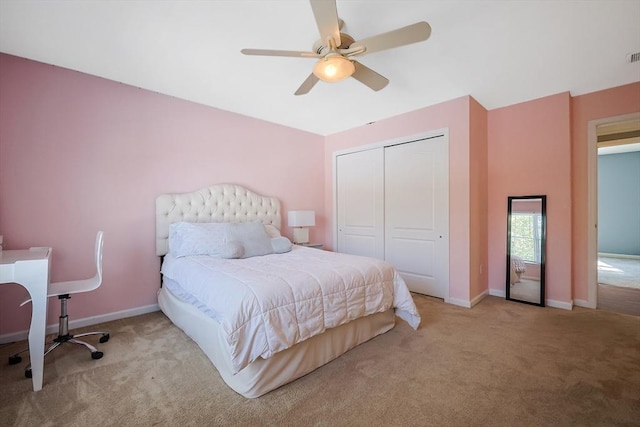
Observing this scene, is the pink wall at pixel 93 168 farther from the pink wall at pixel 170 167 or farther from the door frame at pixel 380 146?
the door frame at pixel 380 146

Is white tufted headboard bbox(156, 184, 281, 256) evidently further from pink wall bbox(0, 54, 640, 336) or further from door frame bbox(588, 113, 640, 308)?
door frame bbox(588, 113, 640, 308)

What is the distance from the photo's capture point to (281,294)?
5.82 ft

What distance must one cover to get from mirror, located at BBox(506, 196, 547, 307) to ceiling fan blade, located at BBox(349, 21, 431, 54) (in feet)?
9.26

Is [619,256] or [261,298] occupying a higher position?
[261,298]

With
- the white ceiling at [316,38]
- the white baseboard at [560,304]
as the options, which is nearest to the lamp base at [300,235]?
the white ceiling at [316,38]

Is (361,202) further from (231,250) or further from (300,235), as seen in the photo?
(231,250)

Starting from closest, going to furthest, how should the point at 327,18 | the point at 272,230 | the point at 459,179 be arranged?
the point at 327,18, the point at 459,179, the point at 272,230

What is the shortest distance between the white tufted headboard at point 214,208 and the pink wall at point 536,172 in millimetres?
3107

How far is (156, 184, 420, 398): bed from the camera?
65.2 inches

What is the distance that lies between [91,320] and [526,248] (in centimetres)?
506

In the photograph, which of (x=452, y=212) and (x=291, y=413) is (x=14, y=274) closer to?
(x=291, y=413)

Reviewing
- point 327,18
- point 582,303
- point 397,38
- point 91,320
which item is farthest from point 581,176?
point 91,320

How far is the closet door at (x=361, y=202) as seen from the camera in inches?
168

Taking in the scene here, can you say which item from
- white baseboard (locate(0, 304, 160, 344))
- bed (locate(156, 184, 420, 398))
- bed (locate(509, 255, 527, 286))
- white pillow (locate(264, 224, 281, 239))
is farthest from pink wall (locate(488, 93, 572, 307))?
white baseboard (locate(0, 304, 160, 344))
